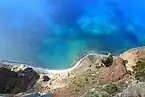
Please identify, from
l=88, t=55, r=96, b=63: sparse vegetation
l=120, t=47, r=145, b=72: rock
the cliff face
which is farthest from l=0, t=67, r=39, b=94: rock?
l=120, t=47, r=145, b=72: rock


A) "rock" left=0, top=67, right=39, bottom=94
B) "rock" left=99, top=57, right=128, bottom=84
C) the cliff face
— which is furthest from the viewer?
"rock" left=0, top=67, right=39, bottom=94

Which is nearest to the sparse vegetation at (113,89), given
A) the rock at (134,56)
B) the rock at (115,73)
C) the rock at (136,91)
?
the rock at (136,91)

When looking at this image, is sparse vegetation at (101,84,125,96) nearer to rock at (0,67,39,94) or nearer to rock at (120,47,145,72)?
rock at (120,47,145,72)

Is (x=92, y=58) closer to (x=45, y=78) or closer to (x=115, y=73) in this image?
(x=45, y=78)

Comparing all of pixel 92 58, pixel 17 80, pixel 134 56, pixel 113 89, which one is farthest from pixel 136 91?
pixel 92 58

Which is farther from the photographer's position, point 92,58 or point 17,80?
point 92,58

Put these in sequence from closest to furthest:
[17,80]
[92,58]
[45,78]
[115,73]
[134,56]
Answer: [115,73]
[134,56]
[17,80]
[45,78]
[92,58]

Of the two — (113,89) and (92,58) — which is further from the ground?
(92,58)
